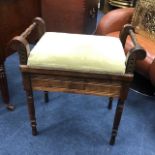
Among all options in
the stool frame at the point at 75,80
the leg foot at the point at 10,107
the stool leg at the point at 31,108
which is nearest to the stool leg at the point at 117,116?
the stool frame at the point at 75,80

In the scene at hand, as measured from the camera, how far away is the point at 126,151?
3.53 feet

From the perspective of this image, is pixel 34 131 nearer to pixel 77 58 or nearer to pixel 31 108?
pixel 31 108

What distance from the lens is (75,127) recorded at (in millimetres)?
1189

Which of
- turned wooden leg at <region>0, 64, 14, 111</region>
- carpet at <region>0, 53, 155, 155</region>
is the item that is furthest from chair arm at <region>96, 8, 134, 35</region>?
turned wooden leg at <region>0, 64, 14, 111</region>

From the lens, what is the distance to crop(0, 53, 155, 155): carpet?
3.52 feet

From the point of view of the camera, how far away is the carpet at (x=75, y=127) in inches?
42.2

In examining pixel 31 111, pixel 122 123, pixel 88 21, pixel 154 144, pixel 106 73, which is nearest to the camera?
pixel 106 73

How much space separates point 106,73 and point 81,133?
443 millimetres

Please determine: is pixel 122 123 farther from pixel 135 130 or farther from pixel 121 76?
pixel 121 76

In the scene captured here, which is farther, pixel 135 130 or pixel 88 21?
pixel 88 21

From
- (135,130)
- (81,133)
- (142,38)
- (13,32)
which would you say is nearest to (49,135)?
(81,133)

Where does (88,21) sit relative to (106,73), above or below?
below

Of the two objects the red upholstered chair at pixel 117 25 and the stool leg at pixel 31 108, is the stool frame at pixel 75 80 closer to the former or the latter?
the stool leg at pixel 31 108

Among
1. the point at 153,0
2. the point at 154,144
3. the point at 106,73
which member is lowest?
the point at 154,144
